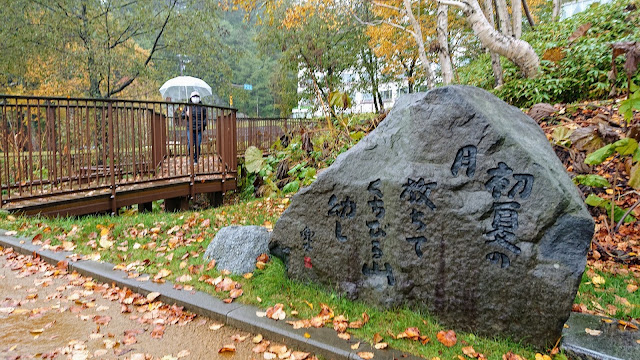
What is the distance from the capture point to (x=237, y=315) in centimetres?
321

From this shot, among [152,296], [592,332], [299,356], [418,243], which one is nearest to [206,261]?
[152,296]

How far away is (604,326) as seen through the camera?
2850 mm

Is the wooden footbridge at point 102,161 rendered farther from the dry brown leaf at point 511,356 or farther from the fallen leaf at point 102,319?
the dry brown leaf at point 511,356

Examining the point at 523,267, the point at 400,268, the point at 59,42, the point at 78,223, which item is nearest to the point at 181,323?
the point at 400,268

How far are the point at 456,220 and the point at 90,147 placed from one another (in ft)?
21.0

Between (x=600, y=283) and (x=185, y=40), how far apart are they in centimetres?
1659

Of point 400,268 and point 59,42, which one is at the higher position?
point 59,42

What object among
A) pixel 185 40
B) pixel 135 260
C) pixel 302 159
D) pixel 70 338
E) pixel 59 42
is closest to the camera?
pixel 70 338

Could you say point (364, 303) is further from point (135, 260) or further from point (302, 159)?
point (302, 159)

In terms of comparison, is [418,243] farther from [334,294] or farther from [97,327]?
[97,327]

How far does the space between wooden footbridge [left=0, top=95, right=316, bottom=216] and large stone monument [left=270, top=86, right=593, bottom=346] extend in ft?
15.4

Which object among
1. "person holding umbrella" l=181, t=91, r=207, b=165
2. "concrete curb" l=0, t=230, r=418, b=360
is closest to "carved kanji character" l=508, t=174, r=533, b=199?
"concrete curb" l=0, t=230, r=418, b=360

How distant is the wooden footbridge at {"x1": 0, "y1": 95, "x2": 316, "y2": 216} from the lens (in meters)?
6.09

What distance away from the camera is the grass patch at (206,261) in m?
2.81
